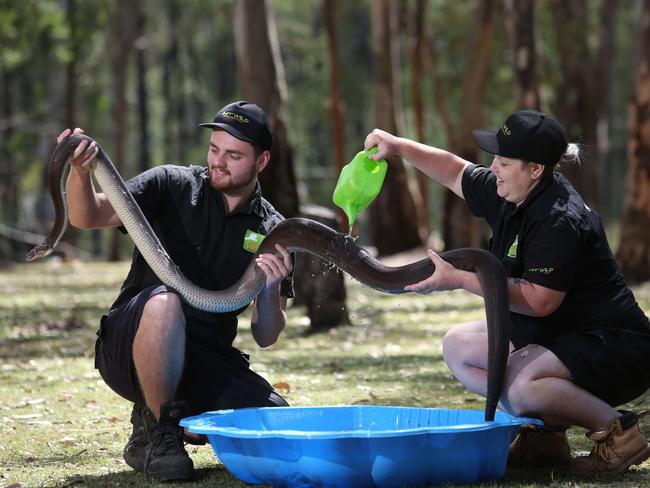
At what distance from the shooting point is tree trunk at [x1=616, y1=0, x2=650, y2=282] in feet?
51.4

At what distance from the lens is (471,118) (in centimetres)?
2278

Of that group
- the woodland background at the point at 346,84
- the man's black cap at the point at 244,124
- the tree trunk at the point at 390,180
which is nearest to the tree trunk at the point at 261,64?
the woodland background at the point at 346,84

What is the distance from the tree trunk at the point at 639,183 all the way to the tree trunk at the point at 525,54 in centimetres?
371

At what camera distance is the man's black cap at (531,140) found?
5.21 metres

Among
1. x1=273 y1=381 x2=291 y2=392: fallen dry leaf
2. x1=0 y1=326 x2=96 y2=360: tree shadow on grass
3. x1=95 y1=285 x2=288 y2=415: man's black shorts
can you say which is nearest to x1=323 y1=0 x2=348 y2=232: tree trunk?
x1=0 y1=326 x2=96 y2=360: tree shadow on grass

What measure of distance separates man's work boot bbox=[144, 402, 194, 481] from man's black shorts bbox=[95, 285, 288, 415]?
172 mm

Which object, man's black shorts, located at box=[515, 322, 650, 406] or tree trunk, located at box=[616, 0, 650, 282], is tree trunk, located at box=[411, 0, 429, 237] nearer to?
tree trunk, located at box=[616, 0, 650, 282]

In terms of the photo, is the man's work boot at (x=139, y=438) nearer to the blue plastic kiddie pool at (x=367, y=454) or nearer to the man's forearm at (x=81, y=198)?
the blue plastic kiddie pool at (x=367, y=454)

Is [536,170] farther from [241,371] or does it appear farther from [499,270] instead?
[241,371]

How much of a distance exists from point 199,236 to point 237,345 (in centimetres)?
512

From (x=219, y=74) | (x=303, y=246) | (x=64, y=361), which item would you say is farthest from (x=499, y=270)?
(x=219, y=74)

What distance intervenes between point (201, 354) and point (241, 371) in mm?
235

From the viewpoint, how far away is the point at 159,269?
5.45m

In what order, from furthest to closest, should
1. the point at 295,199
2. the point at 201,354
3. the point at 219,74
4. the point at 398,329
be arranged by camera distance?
the point at 219,74 → the point at 295,199 → the point at 398,329 → the point at 201,354
